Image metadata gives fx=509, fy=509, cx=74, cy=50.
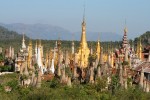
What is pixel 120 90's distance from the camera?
3969 cm

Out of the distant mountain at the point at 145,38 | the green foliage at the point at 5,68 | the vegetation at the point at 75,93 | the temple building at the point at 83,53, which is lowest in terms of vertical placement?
the vegetation at the point at 75,93

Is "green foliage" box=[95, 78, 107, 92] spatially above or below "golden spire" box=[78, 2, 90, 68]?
below

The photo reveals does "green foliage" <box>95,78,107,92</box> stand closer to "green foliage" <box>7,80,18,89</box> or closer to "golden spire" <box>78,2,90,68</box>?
"green foliage" <box>7,80,18,89</box>

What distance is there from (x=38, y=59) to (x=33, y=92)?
66.3 ft

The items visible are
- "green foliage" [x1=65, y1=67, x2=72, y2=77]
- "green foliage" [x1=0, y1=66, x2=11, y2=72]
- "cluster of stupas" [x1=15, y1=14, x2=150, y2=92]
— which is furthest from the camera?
"green foliage" [x1=0, y1=66, x2=11, y2=72]

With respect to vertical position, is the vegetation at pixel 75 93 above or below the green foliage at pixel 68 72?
below

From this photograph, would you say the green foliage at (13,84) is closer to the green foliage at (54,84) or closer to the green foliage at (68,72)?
the green foliage at (54,84)

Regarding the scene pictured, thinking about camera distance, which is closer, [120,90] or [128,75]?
[120,90]

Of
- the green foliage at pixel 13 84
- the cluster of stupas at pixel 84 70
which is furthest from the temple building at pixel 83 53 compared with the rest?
the green foliage at pixel 13 84

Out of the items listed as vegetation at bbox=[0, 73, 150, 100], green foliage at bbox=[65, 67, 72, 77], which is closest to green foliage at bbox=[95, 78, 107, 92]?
vegetation at bbox=[0, 73, 150, 100]

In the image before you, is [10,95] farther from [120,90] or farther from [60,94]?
[120,90]

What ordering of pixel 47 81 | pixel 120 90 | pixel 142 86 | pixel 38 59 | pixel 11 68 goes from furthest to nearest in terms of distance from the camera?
pixel 11 68 → pixel 38 59 → pixel 47 81 → pixel 142 86 → pixel 120 90

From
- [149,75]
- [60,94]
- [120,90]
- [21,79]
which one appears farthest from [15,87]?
[149,75]

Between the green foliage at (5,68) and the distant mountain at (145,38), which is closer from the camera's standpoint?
the green foliage at (5,68)
